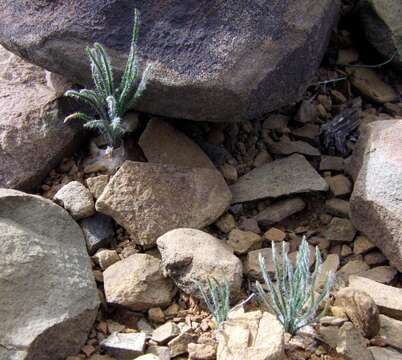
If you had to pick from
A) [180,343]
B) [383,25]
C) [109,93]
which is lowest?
[180,343]

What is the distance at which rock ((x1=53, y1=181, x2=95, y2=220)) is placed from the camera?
2.91 m

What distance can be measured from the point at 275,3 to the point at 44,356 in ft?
5.12

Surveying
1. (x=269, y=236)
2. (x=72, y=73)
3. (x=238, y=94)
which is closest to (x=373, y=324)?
(x=269, y=236)

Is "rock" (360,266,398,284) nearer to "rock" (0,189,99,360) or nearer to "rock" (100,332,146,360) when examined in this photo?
"rock" (100,332,146,360)

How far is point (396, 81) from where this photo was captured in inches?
149

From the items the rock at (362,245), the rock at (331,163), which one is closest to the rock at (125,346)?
the rock at (362,245)

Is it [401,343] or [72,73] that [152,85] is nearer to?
[72,73]

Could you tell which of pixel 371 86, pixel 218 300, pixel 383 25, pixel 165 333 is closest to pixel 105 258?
pixel 165 333

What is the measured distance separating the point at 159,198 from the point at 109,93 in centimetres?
43

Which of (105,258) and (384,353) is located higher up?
(105,258)

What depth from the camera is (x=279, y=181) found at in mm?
3127

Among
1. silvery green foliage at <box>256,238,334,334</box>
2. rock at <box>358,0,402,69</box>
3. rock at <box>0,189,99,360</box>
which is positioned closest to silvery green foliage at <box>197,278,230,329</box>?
silvery green foliage at <box>256,238,334,334</box>

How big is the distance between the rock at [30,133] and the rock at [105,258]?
431 mm

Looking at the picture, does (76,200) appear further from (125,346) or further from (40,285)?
(125,346)
